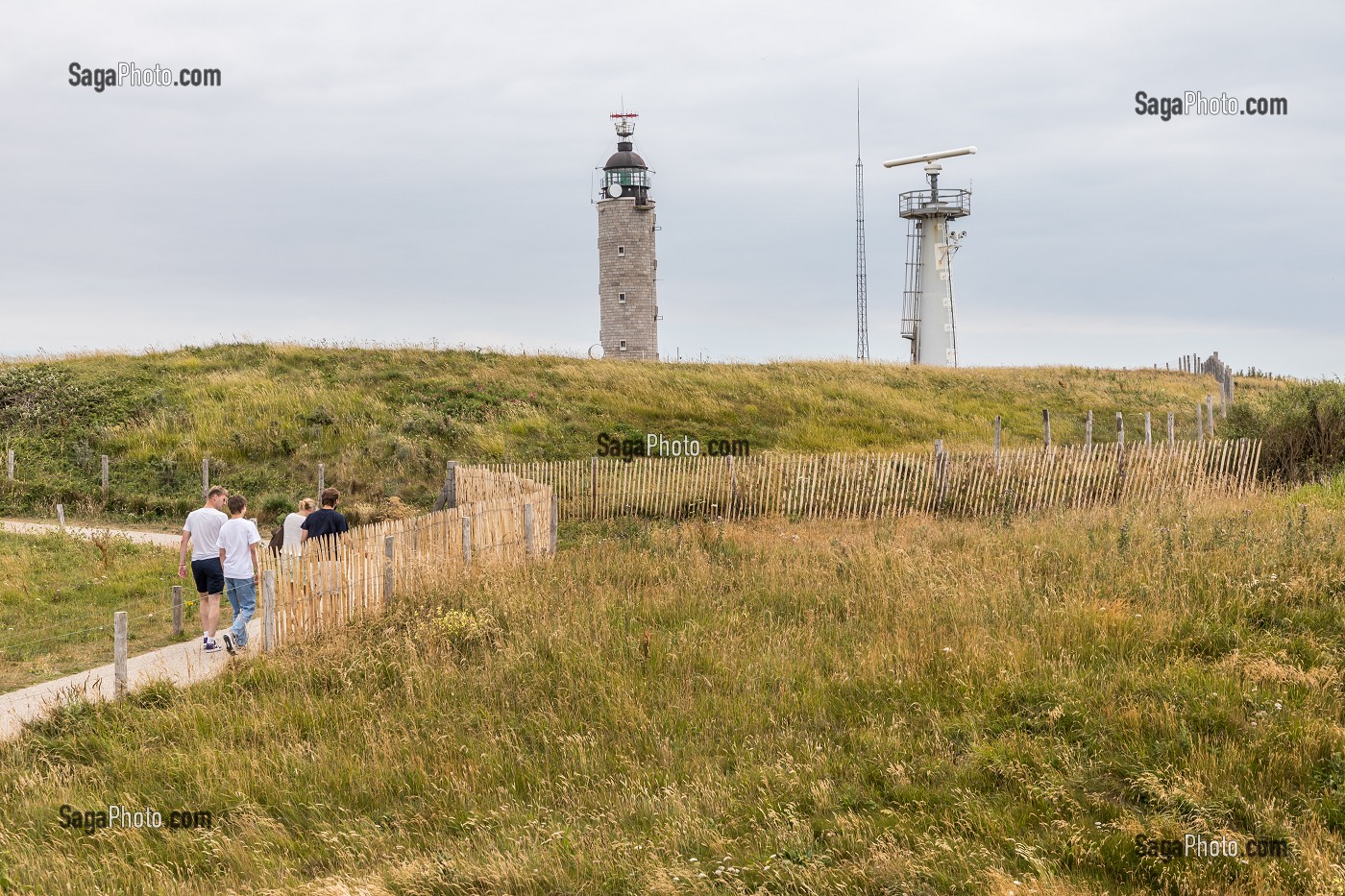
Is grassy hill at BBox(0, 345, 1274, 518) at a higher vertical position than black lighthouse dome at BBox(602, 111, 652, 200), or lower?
lower

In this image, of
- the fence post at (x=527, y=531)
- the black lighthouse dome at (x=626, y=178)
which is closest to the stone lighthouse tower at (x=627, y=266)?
the black lighthouse dome at (x=626, y=178)

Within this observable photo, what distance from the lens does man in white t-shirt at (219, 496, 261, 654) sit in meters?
10.4

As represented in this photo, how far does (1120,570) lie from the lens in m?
10.1

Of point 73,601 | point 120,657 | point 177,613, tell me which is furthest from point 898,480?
point 120,657

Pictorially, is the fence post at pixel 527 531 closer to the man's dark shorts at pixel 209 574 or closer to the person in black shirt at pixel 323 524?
the person in black shirt at pixel 323 524

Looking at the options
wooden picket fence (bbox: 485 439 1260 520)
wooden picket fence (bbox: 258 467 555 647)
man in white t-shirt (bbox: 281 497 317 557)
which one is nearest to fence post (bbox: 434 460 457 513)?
wooden picket fence (bbox: 485 439 1260 520)

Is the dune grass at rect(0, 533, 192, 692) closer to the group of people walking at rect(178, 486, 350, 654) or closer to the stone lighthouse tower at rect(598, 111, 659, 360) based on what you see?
the group of people walking at rect(178, 486, 350, 654)

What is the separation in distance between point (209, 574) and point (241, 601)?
549 mm

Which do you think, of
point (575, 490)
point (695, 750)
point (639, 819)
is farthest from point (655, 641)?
point (575, 490)

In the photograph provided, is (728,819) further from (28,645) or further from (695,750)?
(28,645)

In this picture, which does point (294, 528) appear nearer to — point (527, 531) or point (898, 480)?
point (527, 531)

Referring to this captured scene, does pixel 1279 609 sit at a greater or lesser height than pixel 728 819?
greater

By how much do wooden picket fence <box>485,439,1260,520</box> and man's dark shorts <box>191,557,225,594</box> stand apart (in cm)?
962

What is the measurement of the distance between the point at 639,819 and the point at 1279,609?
6006 mm
